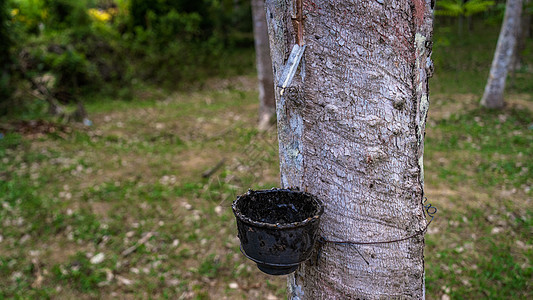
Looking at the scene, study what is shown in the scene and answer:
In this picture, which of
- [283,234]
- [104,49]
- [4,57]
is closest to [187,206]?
[283,234]

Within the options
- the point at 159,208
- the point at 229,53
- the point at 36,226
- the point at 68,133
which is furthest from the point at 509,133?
the point at 229,53

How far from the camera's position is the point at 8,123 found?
7.36 meters

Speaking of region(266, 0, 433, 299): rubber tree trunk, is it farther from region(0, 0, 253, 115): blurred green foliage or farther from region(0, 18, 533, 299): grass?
region(0, 0, 253, 115): blurred green foliage

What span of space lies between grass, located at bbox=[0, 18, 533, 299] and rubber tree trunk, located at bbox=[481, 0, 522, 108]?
12.0 inches

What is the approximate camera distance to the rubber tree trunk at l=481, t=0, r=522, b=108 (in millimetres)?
6723

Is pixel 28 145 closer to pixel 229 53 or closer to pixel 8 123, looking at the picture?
pixel 8 123

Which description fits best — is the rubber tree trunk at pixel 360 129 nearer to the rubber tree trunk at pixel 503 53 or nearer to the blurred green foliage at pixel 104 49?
the rubber tree trunk at pixel 503 53

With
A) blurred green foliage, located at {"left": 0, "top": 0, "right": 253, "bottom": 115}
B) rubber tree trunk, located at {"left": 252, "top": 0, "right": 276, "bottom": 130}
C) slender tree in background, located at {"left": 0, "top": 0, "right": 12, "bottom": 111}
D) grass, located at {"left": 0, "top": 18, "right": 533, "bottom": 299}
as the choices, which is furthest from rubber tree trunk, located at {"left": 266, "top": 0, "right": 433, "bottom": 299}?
slender tree in background, located at {"left": 0, "top": 0, "right": 12, "bottom": 111}

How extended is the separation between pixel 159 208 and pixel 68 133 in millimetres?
3429

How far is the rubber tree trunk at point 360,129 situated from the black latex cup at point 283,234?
2.7 inches

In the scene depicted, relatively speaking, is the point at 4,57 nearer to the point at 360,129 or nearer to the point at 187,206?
the point at 187,206

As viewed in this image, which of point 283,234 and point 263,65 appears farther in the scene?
point 263,65

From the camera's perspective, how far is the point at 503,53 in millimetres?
6961

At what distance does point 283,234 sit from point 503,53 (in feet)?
23.8
